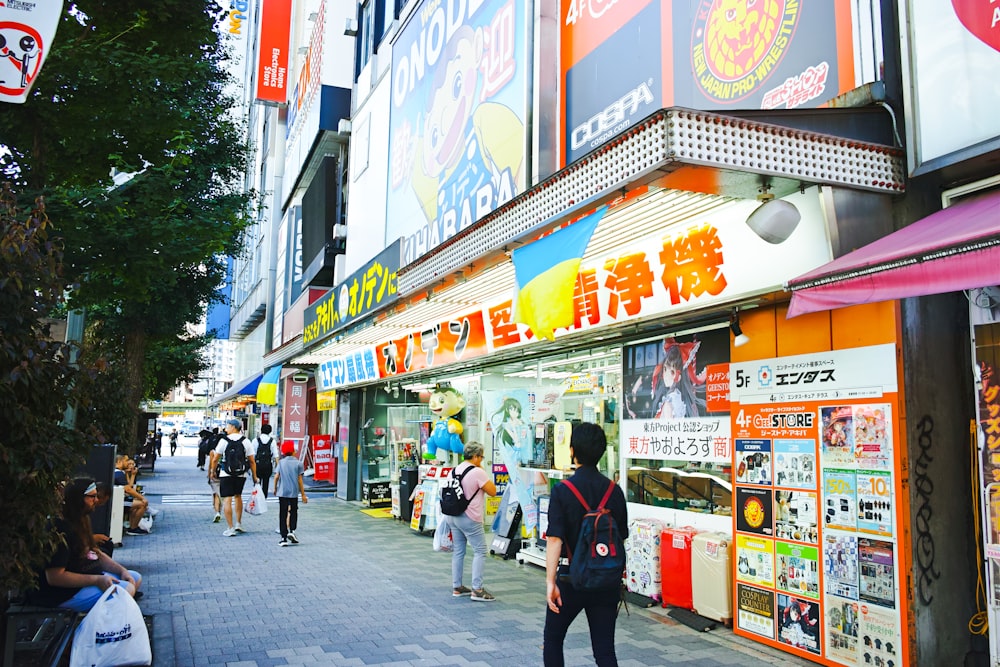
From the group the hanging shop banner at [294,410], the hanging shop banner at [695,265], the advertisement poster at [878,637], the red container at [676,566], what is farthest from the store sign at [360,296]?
the hanging shop banner at [294,410]

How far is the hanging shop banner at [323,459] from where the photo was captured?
70.5 ft

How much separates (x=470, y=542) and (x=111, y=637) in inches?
165

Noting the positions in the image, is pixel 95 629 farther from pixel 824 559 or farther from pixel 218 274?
pixel 218 274

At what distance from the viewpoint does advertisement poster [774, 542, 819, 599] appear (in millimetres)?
5742

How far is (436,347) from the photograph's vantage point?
12.5 metres

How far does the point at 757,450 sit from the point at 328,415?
857 inches

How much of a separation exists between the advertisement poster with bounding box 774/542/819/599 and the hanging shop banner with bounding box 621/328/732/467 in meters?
1.05

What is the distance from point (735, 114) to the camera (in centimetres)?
457

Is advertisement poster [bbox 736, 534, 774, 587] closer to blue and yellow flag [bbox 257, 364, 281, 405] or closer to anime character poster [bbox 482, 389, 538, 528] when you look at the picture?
anime character poster [bbox 482, 389, 538, 528]

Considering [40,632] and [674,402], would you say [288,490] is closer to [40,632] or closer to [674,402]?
[674,402]

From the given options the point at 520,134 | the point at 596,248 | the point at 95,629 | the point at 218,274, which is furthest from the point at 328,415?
the point at 95,629

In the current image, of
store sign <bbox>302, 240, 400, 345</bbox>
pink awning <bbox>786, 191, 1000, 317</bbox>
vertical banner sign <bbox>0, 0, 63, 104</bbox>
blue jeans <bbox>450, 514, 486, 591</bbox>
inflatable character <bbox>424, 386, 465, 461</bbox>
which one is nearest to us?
pink awning <bbox>786, 191, 1000, 317</bbox>

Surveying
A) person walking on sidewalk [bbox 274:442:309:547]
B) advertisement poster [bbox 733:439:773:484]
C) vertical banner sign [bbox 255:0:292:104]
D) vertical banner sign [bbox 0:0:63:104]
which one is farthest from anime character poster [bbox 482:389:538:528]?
vertical banner sign [bbox 255:0:292:104]

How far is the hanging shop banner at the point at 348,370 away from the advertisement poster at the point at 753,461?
1003cm
